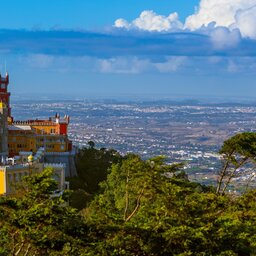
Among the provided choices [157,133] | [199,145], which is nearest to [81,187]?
[199,145]

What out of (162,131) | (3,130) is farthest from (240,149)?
(162,131)

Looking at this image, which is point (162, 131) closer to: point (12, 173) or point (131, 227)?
point (12, 173)

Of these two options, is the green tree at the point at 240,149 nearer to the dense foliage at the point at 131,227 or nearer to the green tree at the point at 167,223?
the green tree at the point at 167,223

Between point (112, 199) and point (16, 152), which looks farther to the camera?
point (16, 152)

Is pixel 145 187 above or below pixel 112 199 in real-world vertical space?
above

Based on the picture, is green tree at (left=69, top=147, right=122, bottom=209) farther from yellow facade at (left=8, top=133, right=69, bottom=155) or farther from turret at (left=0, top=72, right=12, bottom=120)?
turret at (left=0, top=72, right=12, bottom=120)

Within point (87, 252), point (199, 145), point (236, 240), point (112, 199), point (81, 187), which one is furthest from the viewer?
point (199, 145)

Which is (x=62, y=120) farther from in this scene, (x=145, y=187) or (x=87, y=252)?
(x=87, y=252)

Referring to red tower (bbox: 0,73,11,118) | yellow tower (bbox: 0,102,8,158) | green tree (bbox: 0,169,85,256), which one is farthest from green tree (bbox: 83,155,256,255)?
red tower (bbox: 0,73,11,118)
